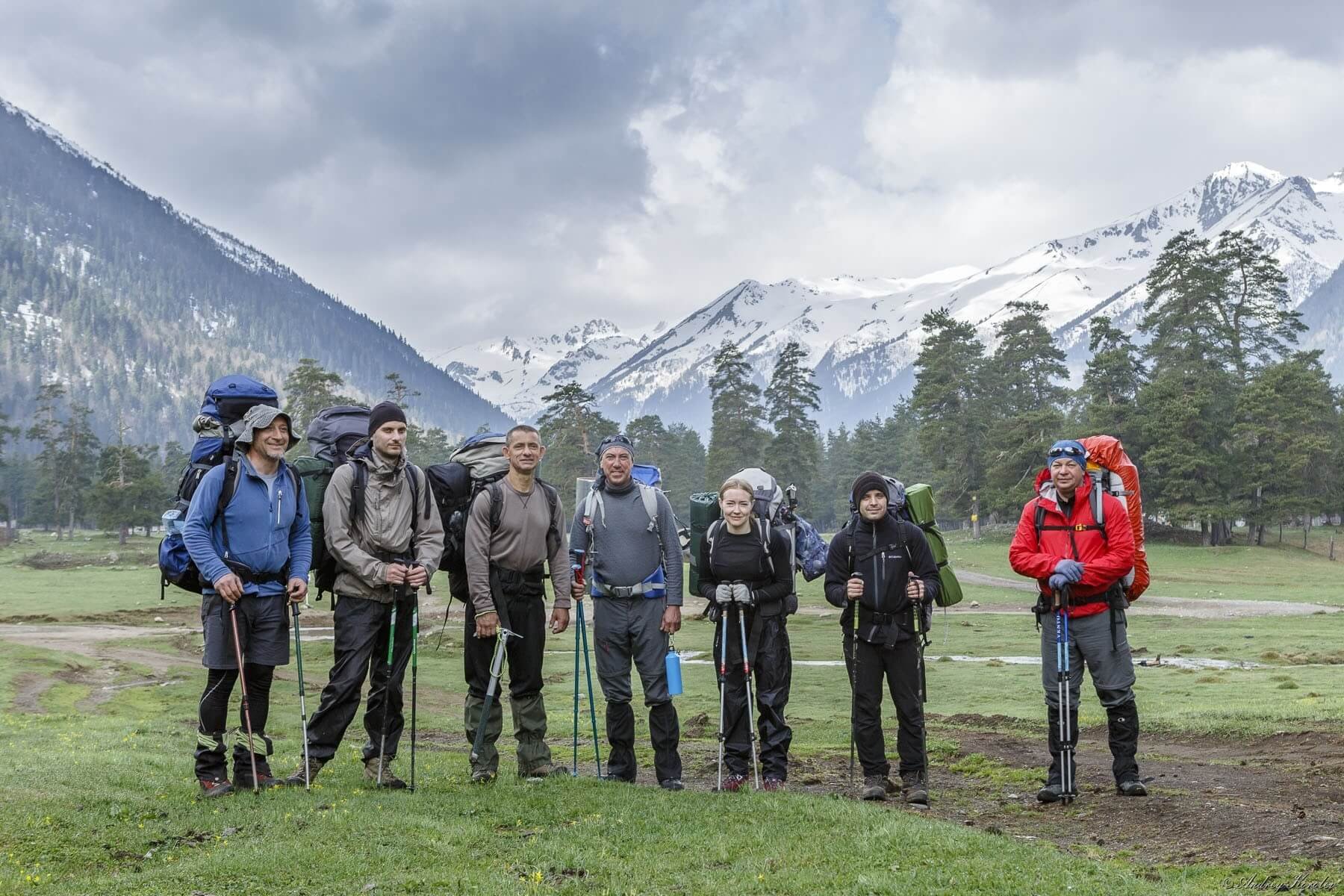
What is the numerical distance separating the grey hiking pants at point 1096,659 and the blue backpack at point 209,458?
6.90 meters

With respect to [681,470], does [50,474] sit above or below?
below

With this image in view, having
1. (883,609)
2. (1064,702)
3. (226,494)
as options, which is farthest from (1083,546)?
(226,494)

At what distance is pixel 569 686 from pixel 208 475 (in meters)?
16.0

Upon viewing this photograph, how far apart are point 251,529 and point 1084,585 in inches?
281

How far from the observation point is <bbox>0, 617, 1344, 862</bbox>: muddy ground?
7422 millimetres

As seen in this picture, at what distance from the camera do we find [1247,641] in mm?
27406

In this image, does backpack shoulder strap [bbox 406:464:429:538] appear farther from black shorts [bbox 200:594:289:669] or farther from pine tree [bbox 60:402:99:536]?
pine tree [bbox 60:402:99:536]

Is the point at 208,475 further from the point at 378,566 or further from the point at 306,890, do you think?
the point at 306,890

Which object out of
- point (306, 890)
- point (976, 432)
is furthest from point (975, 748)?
point (976, 432)

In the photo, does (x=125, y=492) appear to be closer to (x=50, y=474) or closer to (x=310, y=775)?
(x=50, y=474)

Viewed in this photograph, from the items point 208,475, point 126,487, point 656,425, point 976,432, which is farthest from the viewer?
point 656,425

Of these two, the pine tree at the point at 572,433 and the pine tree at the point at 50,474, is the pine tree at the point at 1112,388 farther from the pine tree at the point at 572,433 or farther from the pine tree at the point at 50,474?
the pine tree at the point at 50,474

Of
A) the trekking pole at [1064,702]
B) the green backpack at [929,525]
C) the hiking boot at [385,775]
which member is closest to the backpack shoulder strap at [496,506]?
the hiking boot at [385,775]

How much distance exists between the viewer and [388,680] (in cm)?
892
